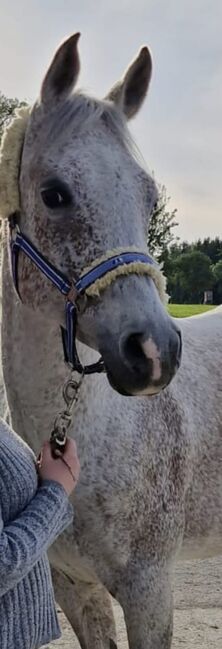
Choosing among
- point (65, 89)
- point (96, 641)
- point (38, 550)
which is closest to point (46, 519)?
point (38, 550)

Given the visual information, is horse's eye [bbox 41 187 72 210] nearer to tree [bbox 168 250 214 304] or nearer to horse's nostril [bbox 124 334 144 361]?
horse's nostril [bbox 124 334 144 361]

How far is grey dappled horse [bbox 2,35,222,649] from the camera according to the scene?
2.18 m

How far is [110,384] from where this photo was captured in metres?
2.22

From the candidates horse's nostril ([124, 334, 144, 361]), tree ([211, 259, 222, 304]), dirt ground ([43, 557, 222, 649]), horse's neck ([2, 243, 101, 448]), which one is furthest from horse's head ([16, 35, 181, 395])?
tree ([211, 259, 222, 304])

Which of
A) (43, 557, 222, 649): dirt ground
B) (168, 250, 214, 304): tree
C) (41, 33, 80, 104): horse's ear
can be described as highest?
(41, 33, 80, 104): horse's ear

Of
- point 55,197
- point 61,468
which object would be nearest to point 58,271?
point 55,197

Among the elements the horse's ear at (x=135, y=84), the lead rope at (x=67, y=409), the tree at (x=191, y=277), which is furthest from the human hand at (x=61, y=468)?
the tree at (x=191, y=277)

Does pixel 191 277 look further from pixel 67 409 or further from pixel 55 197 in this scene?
pixel 55 197

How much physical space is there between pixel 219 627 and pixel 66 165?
313 centimetres

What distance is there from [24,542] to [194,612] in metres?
3.25

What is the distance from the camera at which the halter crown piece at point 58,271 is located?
2164 millimetres

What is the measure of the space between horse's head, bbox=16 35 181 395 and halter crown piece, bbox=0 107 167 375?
0.02 metres

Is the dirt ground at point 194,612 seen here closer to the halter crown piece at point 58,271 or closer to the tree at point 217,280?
the halter crown piece at point 58,271

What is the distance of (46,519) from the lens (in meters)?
1.79
